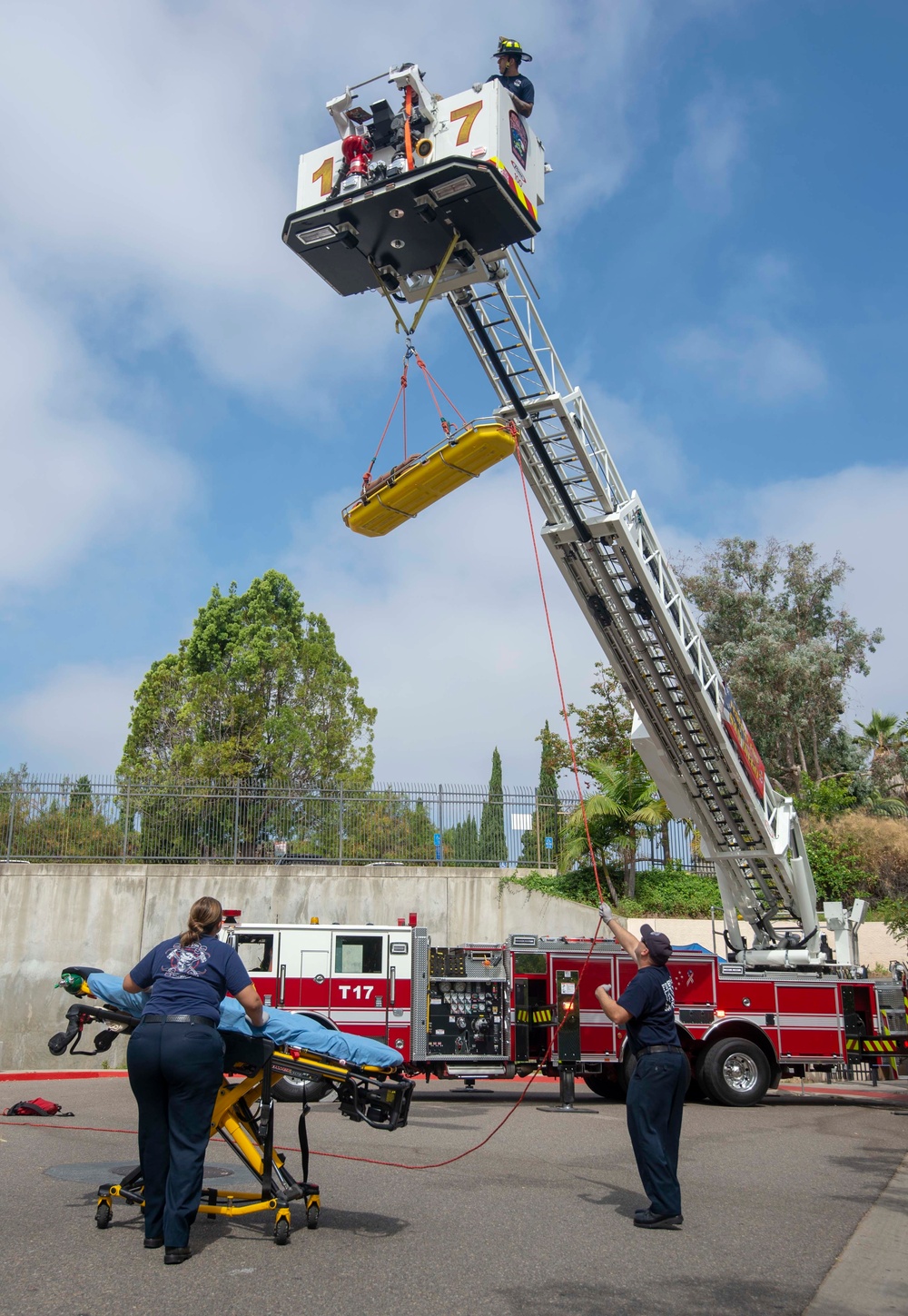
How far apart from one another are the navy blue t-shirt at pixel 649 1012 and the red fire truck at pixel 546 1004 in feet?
22.5

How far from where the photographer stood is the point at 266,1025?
5.73 m

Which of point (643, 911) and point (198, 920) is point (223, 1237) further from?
point (643, 911)

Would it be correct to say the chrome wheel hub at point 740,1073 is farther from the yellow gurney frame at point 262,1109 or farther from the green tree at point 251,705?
the green tree at point 251,705

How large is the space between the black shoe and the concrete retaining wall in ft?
47.9

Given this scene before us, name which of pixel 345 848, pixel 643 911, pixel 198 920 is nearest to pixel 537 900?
pixel 643 911

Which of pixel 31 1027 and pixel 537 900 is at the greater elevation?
pixel 537 900

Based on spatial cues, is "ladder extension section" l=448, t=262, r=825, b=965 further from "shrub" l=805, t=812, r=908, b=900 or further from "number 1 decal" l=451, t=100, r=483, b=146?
"shrub" l=805, t=812, r=908, b=900

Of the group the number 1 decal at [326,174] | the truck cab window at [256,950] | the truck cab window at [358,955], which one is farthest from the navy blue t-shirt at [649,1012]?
the truck cab window at [256,950]

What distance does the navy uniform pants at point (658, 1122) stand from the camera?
599 centimetres

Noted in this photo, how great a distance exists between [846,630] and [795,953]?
22.4 m

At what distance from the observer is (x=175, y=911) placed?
65.2 feet

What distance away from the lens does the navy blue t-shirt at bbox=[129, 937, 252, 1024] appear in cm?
525

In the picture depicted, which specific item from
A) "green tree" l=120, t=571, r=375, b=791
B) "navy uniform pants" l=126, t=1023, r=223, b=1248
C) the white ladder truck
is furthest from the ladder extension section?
"green tree" l=120, t=571, r=375, b=791

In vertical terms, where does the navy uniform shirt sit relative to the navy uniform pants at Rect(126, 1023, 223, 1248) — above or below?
above
